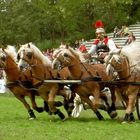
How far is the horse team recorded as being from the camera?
1385cm

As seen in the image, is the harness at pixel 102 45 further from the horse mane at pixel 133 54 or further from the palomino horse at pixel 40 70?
the palomino horse at pixel 40 70

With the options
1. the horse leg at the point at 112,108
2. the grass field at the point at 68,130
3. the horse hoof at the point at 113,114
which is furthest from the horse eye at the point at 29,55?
the horse hoof at the point at 113,114

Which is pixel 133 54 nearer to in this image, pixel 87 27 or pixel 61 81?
pixel 61 81

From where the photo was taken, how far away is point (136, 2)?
4162 cm

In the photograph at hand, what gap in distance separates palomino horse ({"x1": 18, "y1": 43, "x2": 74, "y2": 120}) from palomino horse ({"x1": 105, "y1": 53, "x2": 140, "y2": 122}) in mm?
1587

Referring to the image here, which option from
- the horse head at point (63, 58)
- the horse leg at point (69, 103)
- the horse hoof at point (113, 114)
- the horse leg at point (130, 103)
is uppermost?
the horse head at point (63, 58)

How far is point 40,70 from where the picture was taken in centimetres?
1462

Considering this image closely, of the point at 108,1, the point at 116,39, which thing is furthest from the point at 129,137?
the point at 108,1

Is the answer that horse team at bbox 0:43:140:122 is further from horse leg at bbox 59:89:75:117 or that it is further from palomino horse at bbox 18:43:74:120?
horse leg at bbox 59:89:75:117

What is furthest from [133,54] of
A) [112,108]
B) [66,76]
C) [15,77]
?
[15,77]

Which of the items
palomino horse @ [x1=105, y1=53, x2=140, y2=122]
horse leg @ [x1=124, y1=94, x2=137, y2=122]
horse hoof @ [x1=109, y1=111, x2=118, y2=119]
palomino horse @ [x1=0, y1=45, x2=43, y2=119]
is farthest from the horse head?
horse hoof @ [x1=109, y1=111, x2=118, y2=119]

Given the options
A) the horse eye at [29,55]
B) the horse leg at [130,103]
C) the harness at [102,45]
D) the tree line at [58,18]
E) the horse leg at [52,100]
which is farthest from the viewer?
the tree line at [58,18]

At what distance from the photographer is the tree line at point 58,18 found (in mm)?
38719

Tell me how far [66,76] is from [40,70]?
772 mm
